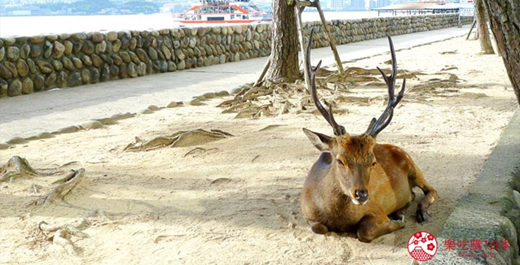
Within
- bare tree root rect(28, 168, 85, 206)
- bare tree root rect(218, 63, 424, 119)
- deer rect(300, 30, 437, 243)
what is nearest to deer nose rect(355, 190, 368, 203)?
deer rect(300, 30, 437, 243)

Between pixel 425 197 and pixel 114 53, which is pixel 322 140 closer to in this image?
pixel 425 197

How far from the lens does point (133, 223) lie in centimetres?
369

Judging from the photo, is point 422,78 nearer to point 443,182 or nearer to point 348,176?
point 443,182

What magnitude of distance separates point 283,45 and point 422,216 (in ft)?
18.7

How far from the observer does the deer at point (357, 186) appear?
2.96m

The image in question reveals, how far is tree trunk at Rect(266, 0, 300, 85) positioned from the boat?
643 inches

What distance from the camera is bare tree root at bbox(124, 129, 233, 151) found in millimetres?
5575

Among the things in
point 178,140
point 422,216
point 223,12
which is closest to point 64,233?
point 422,216

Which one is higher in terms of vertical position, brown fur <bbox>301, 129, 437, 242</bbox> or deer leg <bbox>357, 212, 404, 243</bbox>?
brown fur <bbox>301, 129, 437, 242</bbox>

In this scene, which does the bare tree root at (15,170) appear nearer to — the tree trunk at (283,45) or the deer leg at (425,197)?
the deer leg at (425,197)

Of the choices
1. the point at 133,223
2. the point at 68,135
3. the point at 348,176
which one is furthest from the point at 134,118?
the point at 348,176

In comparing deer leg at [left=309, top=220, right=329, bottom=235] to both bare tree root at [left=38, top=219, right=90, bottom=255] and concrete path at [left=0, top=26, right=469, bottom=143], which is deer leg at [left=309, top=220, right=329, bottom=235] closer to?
bare tree root at [left=38, top=219, right=90, bottom=255]

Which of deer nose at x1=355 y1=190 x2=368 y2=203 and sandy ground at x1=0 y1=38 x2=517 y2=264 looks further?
sandy ground at x1=0 y1=38 x2=517 y2=264

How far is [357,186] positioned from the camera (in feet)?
9.46
